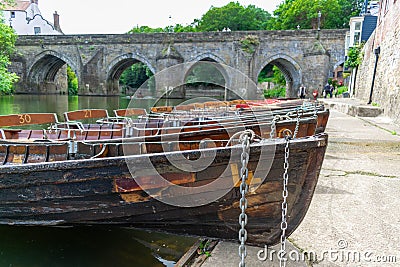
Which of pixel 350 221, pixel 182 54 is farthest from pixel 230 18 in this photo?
pixel 350 221

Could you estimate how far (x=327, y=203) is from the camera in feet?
10.8

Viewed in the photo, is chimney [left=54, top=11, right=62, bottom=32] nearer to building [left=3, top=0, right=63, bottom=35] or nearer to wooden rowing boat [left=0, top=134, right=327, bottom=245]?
building [left=3, top=0, right=63, bottom=35]

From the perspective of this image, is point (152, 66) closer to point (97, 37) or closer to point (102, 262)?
point (97, 37)

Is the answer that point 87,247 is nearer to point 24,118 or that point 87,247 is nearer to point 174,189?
point 174,189

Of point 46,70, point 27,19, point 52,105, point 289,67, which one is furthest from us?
point 27,19

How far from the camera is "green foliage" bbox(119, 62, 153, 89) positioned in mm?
44125

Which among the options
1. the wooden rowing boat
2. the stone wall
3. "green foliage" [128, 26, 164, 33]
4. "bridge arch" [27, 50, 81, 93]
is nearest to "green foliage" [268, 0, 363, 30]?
"green foliage" [128, 26, 164, 33]

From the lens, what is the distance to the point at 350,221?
9.41ft

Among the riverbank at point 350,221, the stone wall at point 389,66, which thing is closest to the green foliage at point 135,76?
the stone wall at point 389,66

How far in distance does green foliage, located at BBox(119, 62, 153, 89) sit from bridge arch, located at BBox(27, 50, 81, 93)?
9.50m

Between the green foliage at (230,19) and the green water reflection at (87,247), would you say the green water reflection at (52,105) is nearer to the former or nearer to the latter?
the green water reflection at (87,247)

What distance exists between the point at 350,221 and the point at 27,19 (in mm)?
52264

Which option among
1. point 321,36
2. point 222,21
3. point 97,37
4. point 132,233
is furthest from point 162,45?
point 132,233

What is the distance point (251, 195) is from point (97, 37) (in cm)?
3147
